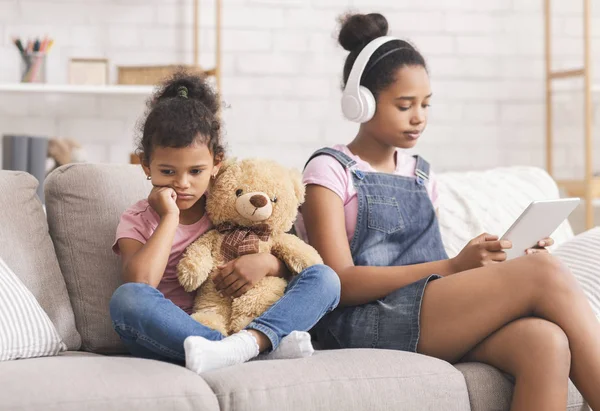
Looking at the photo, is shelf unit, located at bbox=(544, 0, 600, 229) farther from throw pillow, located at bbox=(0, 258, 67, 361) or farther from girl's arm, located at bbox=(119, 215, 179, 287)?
throw pillow, located at bbox=(0, 258, 67, 361)

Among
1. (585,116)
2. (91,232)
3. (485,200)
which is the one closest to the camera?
(91,232)

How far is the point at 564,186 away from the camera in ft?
11.5

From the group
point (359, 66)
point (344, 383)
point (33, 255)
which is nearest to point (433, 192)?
point (359, 66)

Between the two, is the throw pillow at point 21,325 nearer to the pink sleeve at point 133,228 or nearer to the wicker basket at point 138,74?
the pink sleeve at point 133,228

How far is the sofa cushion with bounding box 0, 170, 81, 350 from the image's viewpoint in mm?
1828

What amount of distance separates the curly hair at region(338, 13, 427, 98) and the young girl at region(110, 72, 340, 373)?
0.36 metres

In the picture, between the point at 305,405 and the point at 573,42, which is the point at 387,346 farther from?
the point at 573,42

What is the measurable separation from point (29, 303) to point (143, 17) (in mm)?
1851

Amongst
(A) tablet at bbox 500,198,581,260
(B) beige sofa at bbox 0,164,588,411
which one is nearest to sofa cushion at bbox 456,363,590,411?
(B) beige sofa at bbox 0,164,588,411

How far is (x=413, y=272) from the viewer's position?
1.85 meters

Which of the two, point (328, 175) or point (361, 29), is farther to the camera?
point (361, 29)

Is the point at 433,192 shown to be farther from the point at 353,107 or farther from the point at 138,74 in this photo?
the point at 138,74

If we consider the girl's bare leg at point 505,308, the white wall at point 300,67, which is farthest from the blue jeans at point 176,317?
the white wall at point 300,67

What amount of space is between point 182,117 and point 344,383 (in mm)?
611
